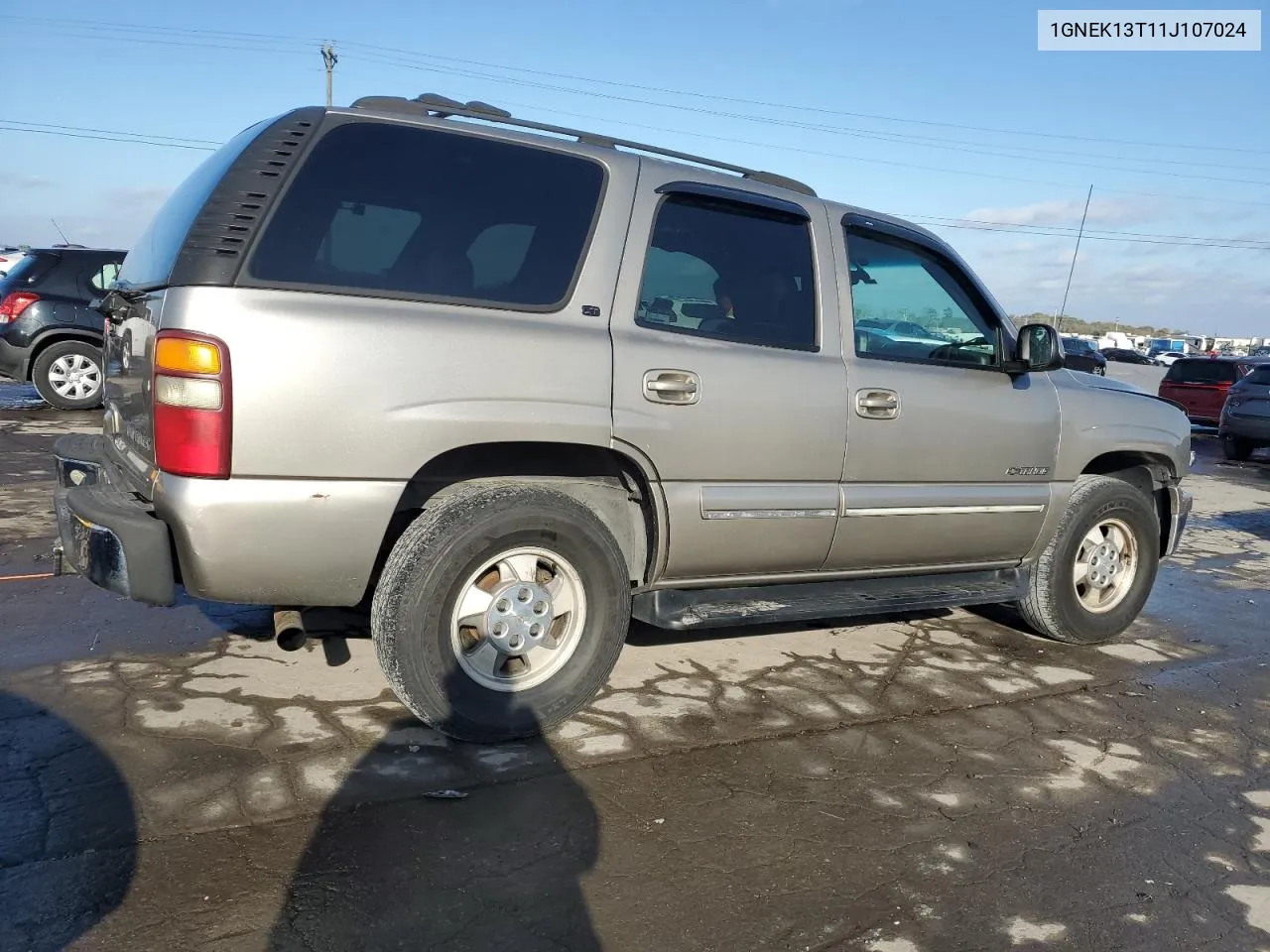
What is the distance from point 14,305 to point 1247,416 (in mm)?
16002

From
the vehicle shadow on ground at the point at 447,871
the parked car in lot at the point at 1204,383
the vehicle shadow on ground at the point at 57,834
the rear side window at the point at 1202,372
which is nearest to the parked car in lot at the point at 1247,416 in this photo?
the parked car in lot at the point at 1204,383

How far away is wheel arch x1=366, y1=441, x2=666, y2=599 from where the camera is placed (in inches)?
135

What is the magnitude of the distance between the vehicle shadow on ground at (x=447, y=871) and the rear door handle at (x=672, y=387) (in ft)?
4.35

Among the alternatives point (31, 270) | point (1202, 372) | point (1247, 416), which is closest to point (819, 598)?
point (31, 270)

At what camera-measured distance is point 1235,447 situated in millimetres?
15156

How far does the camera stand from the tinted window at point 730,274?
374cm

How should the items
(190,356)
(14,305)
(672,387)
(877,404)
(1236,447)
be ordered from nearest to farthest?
(190,356), (672,387), (877,404), (14,305), (1236,447)

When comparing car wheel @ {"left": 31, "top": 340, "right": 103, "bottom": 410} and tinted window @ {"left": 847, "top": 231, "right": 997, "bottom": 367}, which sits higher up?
tinted window @ {"left": 847, "top": 231, "right": 997, "bottom": 367}

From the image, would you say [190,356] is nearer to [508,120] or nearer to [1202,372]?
[508,120]

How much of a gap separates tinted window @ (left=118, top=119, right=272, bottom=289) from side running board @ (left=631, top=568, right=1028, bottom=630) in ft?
6.63

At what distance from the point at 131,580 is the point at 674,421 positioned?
1833mm

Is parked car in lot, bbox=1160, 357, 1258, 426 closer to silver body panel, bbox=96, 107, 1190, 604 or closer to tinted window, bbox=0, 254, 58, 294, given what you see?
silver body panel, bbox=96, 107, 1190, 604

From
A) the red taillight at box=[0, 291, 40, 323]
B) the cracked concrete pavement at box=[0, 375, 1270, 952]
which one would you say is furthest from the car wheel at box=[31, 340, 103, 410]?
the cracked concrete pavement at box=[0, 375, 1270, 952]

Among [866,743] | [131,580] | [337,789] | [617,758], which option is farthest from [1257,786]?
[131,580]
